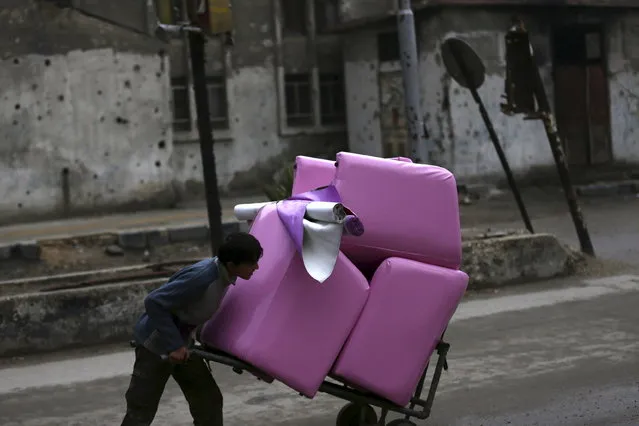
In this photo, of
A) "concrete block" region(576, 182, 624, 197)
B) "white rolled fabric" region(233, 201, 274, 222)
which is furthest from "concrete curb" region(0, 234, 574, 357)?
"concrete block" region(576, 182, 624, 197)

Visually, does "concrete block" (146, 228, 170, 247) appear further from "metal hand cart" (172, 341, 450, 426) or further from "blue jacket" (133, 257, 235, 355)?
"blue jacket" (133, 257, 235, 355)

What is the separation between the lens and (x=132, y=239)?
45.0 ft

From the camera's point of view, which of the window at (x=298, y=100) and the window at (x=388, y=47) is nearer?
the window at (x=388, y=47)

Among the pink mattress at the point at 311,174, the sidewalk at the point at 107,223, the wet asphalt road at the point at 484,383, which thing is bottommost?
the wet asphalt road at the point at 484,383

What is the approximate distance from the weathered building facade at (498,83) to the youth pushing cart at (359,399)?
49.4 feet

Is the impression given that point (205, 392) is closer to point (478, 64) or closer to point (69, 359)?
point (69, 359)

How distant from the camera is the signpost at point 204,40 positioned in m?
8.50

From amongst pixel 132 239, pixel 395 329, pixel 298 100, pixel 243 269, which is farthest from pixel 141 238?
pixel 298 100

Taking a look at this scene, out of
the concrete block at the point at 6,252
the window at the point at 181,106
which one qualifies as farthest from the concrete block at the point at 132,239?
the window at the point at 181,106

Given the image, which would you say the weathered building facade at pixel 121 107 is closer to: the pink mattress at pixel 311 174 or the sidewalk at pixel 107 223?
the sidewalk at pixel 107 223

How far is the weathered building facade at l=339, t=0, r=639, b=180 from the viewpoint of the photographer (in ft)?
65.8

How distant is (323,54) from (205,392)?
19241 mm

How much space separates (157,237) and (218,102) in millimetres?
9089

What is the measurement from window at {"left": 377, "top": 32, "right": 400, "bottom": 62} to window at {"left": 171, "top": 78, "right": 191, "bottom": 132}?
437 cm
